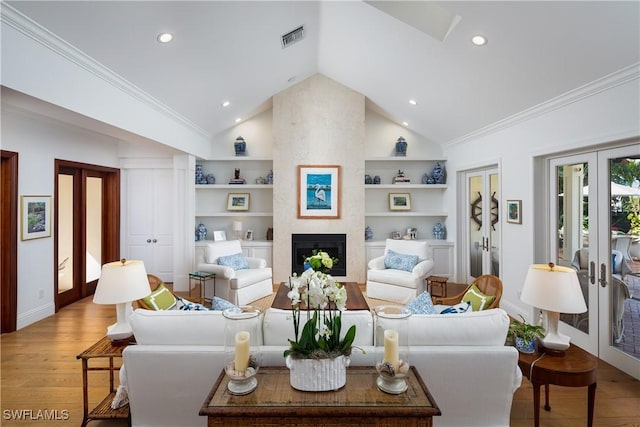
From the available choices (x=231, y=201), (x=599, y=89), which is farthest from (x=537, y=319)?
(x=231, y=201)

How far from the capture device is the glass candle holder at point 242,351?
6.13 feet

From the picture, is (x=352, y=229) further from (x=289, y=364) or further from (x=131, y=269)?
(x=289, y=364)

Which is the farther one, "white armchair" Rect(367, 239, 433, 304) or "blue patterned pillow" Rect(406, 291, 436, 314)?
"white armchair" Rect(367, 239, 433, 304)

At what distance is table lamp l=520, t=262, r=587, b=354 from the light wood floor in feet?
2.04

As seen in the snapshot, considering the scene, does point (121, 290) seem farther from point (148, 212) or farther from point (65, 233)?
point (148, 212)

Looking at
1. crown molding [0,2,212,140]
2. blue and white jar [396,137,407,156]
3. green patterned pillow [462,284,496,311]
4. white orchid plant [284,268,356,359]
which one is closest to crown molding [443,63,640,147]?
blue and white jar [396,137,407,156]

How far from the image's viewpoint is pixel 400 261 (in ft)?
19.2

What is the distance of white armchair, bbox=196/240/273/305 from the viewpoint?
5.33 metres

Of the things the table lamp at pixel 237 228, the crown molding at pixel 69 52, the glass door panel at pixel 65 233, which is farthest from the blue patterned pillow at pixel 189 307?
the table lamp at pixel 237 228

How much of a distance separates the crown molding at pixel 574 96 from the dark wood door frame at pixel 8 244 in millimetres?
6083

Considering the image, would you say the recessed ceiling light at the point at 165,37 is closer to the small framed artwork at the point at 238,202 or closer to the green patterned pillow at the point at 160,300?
the green patterned pillow at the point at 160,300

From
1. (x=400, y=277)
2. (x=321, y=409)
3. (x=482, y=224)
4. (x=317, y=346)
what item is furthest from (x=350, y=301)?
(x=482, y=224)

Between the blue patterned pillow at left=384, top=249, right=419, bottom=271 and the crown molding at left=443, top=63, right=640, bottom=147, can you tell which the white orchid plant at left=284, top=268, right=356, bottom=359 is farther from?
the blue patterned pillow at left=384, top=249, right=419, bottom=271

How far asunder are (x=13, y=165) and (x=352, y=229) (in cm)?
498
